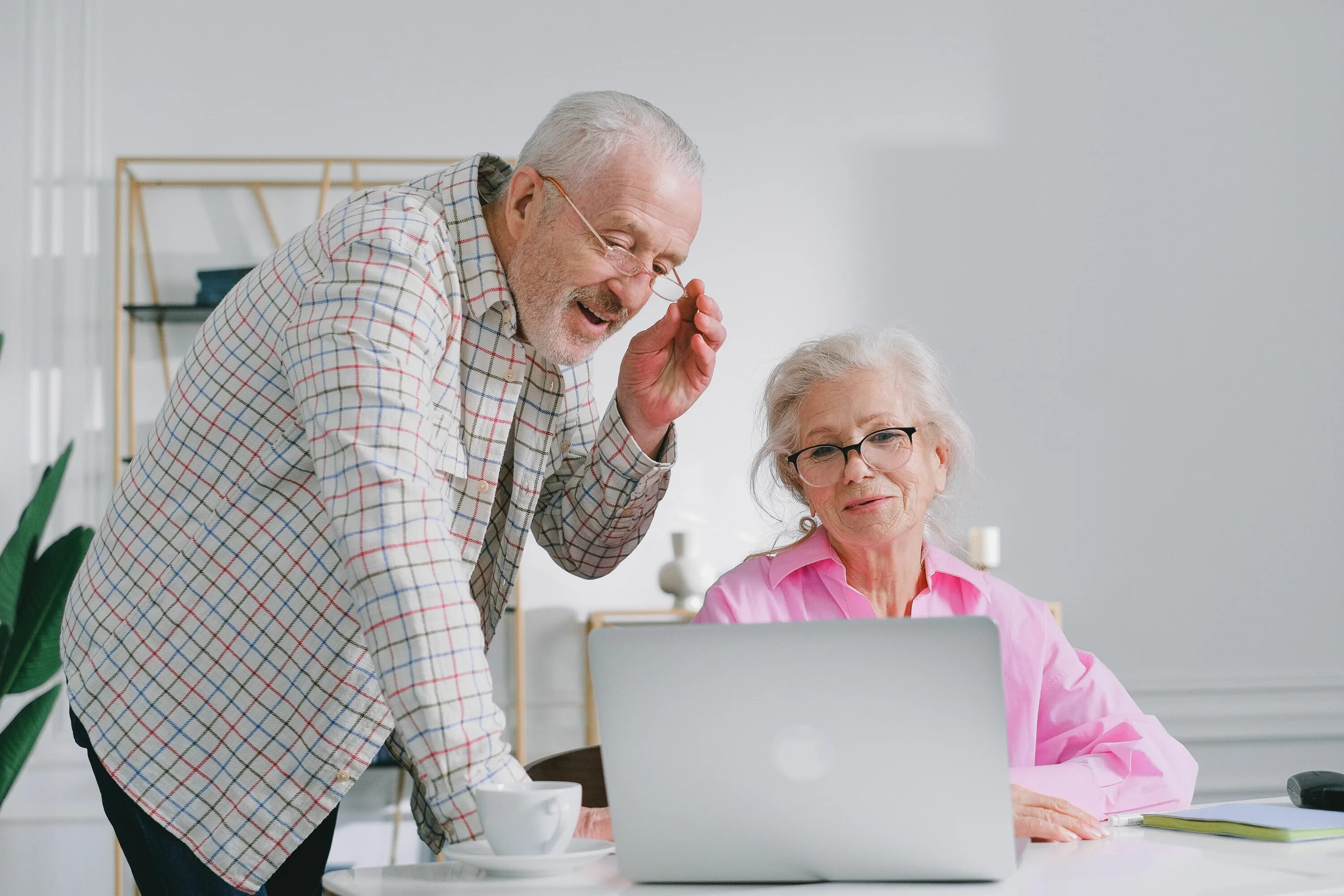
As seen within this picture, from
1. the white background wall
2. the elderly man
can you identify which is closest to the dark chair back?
the elderly man

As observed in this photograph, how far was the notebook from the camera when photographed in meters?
1.05

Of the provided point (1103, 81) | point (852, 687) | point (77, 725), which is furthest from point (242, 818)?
point (1103, 81)

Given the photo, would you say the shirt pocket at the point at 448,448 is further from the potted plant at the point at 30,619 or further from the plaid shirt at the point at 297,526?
the potted plant at the point at 30,619

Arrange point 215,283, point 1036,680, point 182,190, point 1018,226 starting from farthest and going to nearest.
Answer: point 1018,226 → point 182,190 → point 215,283 → point 1036,680

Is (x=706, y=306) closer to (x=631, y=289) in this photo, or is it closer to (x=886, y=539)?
(x=631, y=289)

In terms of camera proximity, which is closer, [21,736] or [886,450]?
[886,450]

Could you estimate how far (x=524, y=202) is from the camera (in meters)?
1.52

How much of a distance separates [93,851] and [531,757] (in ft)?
3.74

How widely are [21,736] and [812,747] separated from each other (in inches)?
95.1

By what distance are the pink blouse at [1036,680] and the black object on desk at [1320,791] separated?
15 centimetres

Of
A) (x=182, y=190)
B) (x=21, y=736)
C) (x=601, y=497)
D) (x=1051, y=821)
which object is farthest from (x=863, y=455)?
(x=182, y=190)

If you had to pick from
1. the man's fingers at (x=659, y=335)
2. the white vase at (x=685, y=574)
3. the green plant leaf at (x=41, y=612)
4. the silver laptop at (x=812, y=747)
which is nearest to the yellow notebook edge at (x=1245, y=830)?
the silver laptop at (x=812, y=747)

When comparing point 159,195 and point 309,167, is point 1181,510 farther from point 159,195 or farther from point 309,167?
point 159,195

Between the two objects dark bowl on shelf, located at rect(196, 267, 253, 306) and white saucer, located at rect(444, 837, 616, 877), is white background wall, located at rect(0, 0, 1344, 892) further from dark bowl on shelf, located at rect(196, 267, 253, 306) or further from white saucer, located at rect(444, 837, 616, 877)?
white saucer, located at rect(444, 837, 616, 877)
